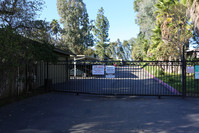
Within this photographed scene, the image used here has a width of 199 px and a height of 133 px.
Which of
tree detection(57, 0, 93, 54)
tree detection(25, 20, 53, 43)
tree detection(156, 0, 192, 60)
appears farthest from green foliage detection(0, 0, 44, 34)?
tree detection(57, 0, 93, 54)

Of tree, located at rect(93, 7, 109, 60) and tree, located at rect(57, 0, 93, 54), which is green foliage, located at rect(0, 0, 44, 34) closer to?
tree, located at rect(57, 0, 93, 54)

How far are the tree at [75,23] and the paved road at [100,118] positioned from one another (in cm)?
2662

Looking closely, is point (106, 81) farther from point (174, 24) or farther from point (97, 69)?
point (174, 24)

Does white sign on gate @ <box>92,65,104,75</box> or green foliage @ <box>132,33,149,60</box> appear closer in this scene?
white sign on gate @ <box>92,65,104,75</box>

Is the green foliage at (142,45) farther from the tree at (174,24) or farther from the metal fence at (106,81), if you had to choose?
the metal fence at (106,81)

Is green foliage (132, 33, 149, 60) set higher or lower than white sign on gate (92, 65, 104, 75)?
higher

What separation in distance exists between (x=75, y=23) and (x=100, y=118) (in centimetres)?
3041

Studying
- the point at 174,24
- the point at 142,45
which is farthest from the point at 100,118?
the point at 142,45

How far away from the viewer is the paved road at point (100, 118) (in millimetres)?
4738

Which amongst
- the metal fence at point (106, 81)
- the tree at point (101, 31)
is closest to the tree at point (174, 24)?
the metal fence at point (106, 81)

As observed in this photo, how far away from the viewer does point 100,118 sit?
224 inches

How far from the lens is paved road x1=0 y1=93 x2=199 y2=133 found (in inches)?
187

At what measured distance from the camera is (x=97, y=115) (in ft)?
19.8

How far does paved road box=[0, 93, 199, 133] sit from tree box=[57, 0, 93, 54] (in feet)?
87.3
